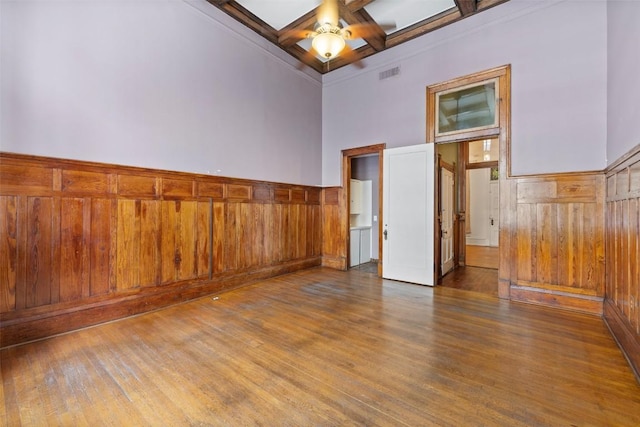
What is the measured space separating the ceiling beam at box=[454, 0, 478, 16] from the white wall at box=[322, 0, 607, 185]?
14 centimetres

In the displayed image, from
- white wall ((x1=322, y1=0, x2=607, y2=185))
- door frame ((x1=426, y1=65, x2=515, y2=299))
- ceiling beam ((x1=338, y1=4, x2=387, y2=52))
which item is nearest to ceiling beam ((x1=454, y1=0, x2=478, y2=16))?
white wall ((x1=322, y1=0, x2=607, y2=185))

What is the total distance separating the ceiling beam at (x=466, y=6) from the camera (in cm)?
392

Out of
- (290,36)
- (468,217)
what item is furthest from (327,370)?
(468,217)

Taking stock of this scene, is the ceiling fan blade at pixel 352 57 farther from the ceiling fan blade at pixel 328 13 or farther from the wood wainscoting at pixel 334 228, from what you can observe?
the wood wainscoting at pixel 334 228

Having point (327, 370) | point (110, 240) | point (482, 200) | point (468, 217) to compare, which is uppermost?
point (482, 200)

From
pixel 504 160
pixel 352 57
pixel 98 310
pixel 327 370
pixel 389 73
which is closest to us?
Answer: pixel 327 370

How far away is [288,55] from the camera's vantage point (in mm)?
5293

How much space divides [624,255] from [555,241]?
1.07m

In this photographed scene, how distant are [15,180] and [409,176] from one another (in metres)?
4.92

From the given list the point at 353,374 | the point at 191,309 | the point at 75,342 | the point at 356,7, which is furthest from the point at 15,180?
the point at 356,7

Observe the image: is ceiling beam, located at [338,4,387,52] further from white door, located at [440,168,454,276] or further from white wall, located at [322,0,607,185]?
white door, located at [440,168,454,276]

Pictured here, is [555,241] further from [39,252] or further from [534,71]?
[39,252]

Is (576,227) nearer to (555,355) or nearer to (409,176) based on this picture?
(555,355)

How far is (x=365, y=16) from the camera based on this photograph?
430cm
